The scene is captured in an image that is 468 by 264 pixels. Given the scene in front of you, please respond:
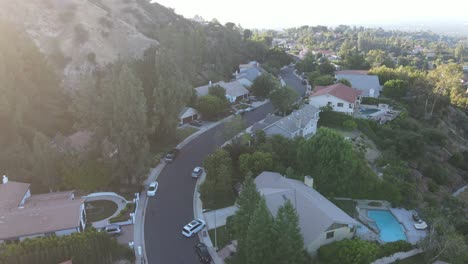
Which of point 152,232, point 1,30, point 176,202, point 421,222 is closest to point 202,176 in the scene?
point 176,202

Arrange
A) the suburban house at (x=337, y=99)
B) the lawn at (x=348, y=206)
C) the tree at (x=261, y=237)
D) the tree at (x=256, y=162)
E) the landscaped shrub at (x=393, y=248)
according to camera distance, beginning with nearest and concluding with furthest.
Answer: the tree at (x=261, y=237)
the landscaped shrub at (x=393, y=248)
the lawn at (x=348, y=206)
the tree at (x=256, y=162)
the suburban house at (x=337, y=99)

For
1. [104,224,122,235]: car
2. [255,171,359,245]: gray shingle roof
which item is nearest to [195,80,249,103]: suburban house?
[255,171,359,245]: gray shingle roof

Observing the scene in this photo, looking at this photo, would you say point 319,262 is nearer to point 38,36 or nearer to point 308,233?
point 308,233

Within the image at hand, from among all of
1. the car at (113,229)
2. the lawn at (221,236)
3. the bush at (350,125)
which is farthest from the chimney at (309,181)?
the bush at (350,125)

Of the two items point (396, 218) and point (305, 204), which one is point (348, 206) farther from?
point (305, 204)

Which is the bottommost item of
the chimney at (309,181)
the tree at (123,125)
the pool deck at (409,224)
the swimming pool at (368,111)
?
the pool deck at (409,224)

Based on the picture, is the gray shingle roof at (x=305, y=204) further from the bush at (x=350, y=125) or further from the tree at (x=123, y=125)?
the bush at (x=350, y=125)

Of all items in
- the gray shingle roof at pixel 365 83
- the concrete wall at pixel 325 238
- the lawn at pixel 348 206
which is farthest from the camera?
the gray shingle roof at pixel 365 83
